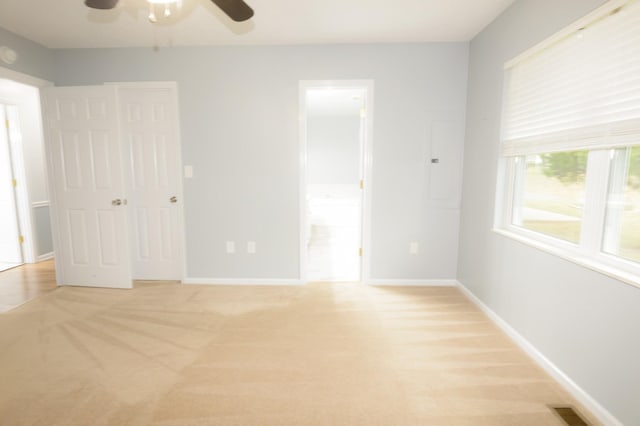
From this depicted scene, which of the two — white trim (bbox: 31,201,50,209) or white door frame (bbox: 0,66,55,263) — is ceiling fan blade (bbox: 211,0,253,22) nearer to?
white door frame (bbox: 0,66,55,263)

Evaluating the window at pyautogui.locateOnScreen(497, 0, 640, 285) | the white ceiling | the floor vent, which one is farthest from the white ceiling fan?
the floor vent

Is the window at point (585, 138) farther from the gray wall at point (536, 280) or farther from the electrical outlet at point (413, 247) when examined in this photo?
the electrical outlet at point (413, 247)

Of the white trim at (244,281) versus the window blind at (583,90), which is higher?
the window blind at (583,90)

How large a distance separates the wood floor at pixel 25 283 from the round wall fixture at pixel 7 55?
93.7 inches

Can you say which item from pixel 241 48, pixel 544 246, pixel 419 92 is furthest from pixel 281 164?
pixel 544 246

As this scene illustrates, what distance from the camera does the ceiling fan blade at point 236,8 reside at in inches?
63.9

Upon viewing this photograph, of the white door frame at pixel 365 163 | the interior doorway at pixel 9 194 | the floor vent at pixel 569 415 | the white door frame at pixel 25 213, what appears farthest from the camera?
the white door frame at pixel 25 213

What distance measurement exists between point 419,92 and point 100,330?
12.5 ft

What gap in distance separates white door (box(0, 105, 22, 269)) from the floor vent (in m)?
6.31

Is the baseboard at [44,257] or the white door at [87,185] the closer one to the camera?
the white door at [87,185]

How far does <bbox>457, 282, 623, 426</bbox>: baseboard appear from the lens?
1676 mm

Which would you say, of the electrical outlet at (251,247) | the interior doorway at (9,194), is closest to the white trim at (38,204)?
the interior doorway at (9,194)

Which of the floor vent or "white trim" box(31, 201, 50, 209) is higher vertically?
"white trim" box(31, 201, 50, 209)

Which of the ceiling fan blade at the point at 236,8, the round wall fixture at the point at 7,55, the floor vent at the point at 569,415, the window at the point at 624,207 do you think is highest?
the round wall fixture at the point at 7,55
